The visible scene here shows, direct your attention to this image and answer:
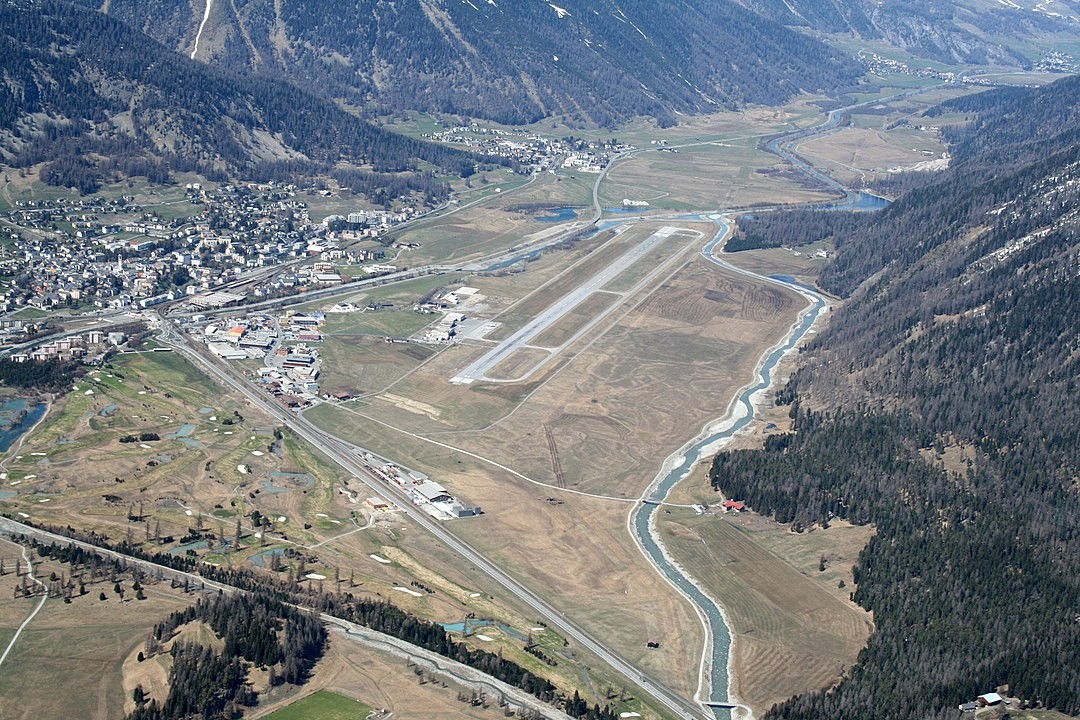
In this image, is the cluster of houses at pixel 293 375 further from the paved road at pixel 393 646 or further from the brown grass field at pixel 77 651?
the brown grass field at pixel 77 651

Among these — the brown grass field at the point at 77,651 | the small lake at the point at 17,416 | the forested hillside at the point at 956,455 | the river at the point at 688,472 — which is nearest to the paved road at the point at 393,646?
the brown grass field at the point at 77,651

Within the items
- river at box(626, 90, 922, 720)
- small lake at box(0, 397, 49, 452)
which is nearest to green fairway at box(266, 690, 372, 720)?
river at box(626, 90, 922, 720)

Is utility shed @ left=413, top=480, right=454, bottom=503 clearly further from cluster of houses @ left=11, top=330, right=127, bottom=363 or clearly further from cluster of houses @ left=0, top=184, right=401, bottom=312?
cluster of houses @ left=0, top=184, right=401, bottom=312

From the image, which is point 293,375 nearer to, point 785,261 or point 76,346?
point 76,346

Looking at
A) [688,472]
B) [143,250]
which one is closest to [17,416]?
[688,472]

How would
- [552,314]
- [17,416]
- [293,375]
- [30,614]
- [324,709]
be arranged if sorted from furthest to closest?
[552,314] < [293,375] < [17,416] < [30,614] < [324,709]

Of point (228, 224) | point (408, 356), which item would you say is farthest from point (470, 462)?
point (228, 224)
